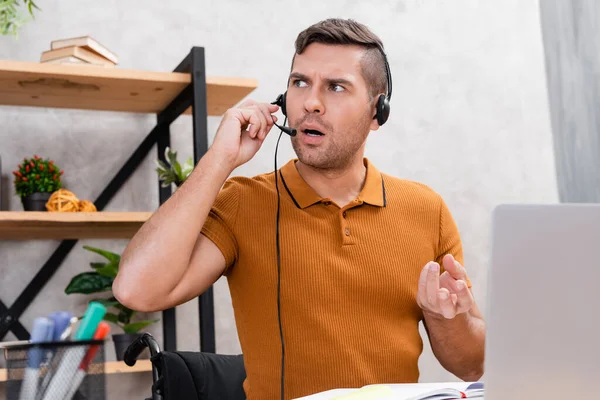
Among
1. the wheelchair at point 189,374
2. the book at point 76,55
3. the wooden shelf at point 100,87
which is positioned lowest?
the wheelchair at point 189,374

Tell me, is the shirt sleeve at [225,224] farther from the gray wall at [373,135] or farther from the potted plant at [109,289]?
the gray wall at [373,135]

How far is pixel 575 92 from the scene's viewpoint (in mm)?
1797

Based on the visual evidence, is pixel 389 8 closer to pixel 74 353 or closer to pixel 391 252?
pixel 391 252

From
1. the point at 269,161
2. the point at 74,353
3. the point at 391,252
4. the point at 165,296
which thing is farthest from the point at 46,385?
the point at 269,161

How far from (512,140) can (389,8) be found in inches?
30.1

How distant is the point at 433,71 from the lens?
296cm

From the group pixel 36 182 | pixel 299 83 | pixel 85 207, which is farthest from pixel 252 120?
pixel 36 182

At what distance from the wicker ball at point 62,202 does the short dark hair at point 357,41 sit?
0.93m

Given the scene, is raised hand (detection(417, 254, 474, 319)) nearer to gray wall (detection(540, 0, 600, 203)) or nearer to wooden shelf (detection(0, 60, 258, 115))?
gray wall (detection(540, 0, 600, 203))

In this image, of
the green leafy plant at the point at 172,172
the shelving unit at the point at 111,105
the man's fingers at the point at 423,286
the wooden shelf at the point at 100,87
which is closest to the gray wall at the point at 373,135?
the shelving unit at the point at 111,105

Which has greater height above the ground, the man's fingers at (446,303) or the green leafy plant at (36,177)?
the green leafy plant at (36,177)

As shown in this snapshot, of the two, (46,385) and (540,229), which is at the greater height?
(540,229)

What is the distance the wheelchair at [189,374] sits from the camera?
4.60 feet

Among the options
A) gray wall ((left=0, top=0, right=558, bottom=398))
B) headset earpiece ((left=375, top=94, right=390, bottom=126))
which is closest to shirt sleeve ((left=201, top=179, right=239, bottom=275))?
headset earpiece ((left=375, top=94, right=390, bottom=126))
